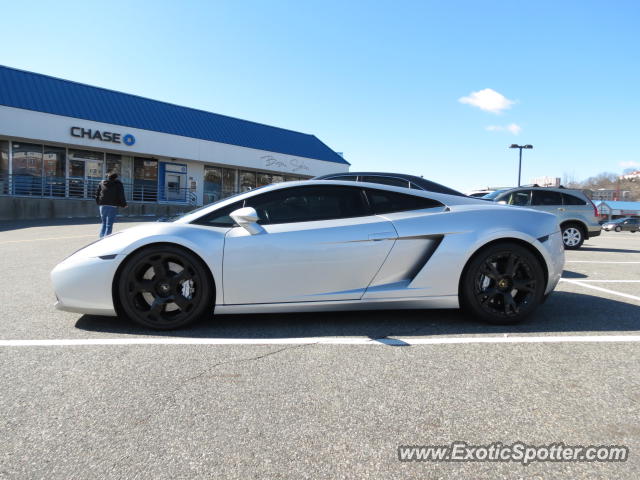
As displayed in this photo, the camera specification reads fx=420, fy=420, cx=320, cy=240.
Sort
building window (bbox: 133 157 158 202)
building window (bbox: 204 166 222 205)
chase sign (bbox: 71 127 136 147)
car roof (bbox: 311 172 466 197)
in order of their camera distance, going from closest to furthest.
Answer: car roof (bbox: 311 172 466 197), chase sign (bbox: 71 127 136 147), building window (bbox: 133 157 158 202), building window (bbox: 204 166 222 205)

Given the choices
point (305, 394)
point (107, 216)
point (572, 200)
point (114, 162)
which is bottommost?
point (305, 394)

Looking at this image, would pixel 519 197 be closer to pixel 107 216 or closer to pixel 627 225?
pixel 107 216

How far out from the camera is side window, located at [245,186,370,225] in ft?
11.4

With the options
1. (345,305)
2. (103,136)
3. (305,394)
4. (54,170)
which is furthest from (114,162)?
(305,394)

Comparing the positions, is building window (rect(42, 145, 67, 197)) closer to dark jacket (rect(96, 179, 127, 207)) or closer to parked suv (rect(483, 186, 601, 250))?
dark jacket (rect(96, 179, 127, 207))

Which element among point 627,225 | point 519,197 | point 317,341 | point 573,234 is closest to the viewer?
point 317,341

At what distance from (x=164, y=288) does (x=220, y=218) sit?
0.71 meters

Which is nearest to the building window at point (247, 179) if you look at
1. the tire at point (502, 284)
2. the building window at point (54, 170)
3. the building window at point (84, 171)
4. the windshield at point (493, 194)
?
the building window at point (84, 171)

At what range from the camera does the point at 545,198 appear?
10.6 metres

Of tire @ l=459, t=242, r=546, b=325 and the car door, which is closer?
the car door

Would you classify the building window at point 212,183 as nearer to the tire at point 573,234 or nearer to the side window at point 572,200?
the side window at point 572,200

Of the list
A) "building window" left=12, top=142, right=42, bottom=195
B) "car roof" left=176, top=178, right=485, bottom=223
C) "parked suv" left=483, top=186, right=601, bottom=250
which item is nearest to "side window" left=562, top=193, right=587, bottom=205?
"parked suv" left=483, top=186, right=601, bottom=250

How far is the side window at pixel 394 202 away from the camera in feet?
11.8

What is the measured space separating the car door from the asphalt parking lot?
32 cm
